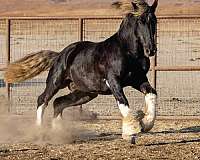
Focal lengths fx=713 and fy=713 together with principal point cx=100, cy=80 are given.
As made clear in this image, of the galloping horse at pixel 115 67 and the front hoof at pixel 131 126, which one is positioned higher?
the galloping horse at pixel 115 67

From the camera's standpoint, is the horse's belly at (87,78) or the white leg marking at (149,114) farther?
the horse's belly at (87,78)

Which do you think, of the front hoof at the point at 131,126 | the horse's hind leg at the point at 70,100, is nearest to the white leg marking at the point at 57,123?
the horse's hind leg at the point at 70,100

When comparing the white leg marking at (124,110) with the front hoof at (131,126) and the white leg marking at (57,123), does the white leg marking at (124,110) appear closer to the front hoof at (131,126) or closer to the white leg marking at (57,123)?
the front hoof at (131,126)

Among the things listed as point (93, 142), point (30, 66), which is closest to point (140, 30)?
point (93, 142)

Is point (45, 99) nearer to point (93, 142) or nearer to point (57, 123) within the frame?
point (57, 123)

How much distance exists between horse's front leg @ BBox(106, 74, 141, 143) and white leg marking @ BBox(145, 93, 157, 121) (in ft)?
0.84

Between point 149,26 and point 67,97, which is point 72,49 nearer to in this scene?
point 67,97

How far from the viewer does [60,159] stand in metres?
8.02

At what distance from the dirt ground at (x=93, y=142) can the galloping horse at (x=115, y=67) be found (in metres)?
0.29

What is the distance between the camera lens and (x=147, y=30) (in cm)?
870

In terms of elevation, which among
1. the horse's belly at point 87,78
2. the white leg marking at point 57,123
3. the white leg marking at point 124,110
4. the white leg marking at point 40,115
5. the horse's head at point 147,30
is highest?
the horse's head at point 147,30

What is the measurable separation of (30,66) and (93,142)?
1934 millimetres

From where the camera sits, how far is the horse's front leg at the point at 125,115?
8.50 meters

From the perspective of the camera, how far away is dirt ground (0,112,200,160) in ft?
27.1
